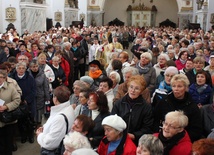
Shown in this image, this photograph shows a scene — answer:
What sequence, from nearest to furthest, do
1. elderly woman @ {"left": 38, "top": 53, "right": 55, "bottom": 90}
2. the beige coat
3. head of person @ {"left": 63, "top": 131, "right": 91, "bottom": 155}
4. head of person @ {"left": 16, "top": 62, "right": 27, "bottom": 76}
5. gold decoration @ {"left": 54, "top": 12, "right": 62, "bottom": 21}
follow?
head of person @ {"left": 63, "top": 131, "right": 91, "bottom": 155}
the beige coat
head of person @ {"left": 16, "top": 62, "right": 27, "bottom": 76}
elderly woman @ {"left": 38, "top": 53, "right": 55, "bottom": 90}
gold decoration @ {"left": 54, "top": 12, "right": 62, "bottom": 21}

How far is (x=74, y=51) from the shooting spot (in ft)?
36.2

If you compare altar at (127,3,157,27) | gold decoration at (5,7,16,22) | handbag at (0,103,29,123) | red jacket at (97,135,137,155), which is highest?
altar at (127,3,157,27)

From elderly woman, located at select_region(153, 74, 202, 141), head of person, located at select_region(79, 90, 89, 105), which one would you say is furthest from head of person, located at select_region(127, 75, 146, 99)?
head of person, located at select_region(79, 90, 89, 105)

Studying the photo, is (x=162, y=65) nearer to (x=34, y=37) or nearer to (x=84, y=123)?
(x=84, y=123)

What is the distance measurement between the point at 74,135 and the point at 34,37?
941 cm

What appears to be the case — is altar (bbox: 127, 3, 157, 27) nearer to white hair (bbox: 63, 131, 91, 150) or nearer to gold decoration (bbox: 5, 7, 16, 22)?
gold decoration (bbox: 5, 7, 16, 22)

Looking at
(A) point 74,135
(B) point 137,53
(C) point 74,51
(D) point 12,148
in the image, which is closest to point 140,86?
(A) point 74,135

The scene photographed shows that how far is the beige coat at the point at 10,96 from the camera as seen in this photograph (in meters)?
5.39

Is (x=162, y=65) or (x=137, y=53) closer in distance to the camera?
(x=162, y=65)

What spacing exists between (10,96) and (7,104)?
6.1 inches

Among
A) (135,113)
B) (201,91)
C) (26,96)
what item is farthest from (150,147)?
(26,96)

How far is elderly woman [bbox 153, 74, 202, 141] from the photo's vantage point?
4113mm

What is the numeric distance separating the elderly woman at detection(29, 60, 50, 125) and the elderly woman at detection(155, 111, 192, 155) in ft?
12.1

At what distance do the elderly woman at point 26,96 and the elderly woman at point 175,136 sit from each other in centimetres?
330
